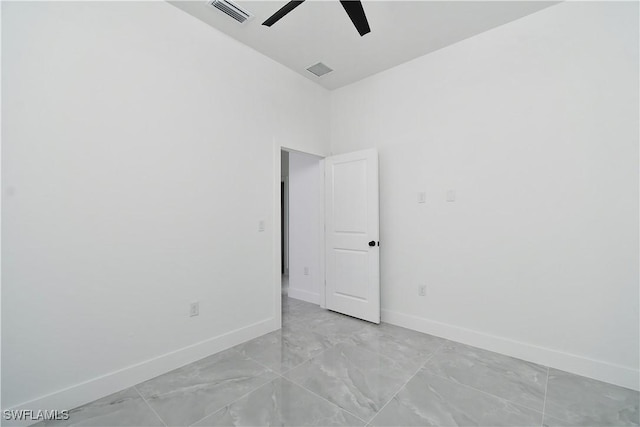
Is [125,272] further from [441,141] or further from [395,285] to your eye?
[441,141]

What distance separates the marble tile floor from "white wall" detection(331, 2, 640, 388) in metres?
0.36

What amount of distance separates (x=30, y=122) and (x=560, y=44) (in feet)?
12.9

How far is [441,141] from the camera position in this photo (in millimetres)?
2955

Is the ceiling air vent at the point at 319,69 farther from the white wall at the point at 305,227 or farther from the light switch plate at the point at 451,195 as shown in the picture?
the light switch plate at the point at 451,195

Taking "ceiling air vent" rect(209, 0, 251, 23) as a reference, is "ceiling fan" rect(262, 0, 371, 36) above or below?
below

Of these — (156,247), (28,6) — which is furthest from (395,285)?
(28,6)

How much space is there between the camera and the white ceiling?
2365 mm

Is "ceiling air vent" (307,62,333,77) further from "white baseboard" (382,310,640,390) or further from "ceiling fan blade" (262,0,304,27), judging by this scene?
"white baseboard" (382,310,640,390)

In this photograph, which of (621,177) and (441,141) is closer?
(621,177)

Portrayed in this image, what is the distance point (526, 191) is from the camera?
246 cm

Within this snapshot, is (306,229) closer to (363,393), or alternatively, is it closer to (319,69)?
(319,69)

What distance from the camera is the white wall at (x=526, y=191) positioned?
2109mm

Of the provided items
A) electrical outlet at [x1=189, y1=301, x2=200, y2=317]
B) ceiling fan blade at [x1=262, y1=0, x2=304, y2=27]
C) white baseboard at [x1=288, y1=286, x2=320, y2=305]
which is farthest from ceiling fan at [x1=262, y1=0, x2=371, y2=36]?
white baseboard at [x1=288, y1=286, x2=320, y2=305]

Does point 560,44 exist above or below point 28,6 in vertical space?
above
